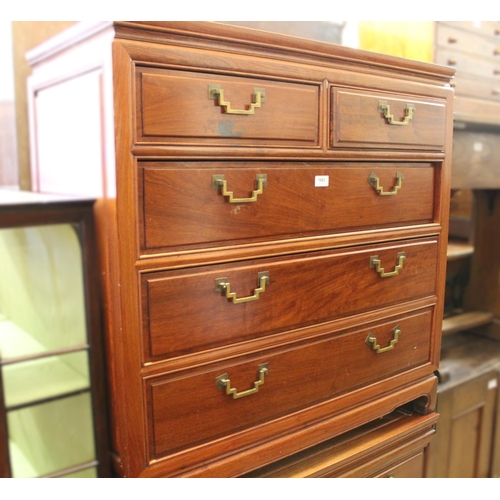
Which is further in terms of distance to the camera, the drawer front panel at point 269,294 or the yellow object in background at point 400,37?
the yellow object in background at point 400,37

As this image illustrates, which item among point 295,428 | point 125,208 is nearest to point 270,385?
point 295,428

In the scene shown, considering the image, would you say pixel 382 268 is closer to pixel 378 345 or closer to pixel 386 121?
pixel 378 345

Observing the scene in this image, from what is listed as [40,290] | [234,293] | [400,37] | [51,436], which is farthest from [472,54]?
[51,436]

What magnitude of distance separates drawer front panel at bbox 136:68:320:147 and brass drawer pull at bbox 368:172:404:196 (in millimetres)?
215

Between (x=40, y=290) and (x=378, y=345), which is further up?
(x=40, y=290)

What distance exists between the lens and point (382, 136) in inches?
51.2

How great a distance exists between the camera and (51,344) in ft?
4.37

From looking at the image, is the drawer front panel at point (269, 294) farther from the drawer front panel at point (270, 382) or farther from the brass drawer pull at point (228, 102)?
the brass drawer pull at point (228, 102)

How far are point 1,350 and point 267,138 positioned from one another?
0.80m

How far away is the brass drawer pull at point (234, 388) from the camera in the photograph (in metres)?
1.10

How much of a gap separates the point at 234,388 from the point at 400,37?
173 centimetres

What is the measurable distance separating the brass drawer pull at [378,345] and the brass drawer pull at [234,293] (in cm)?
40

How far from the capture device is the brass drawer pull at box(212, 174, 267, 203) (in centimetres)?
103

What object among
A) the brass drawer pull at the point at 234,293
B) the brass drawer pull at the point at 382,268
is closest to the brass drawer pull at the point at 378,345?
the brass drawer pull at the point at 382,268
